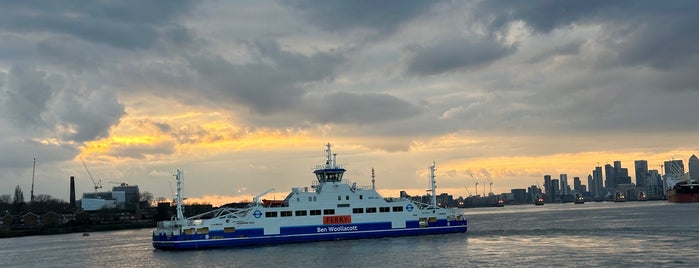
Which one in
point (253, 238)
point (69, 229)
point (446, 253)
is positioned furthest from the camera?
point (69, 229)

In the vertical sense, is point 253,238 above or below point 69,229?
above

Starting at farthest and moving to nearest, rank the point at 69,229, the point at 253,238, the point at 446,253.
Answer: the point at 69,229 → the point at 253,238 → the point at 446,253

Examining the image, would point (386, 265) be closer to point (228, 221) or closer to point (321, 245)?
point (321, 245)

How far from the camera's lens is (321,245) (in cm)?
6406

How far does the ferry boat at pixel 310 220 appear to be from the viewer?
210 ft

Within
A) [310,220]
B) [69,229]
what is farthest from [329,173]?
[69,229]

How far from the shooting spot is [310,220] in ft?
218

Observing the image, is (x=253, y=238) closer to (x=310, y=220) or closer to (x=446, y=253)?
(x=310, y=220)

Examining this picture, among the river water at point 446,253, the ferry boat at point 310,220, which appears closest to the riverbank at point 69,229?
the river water at point 446,253

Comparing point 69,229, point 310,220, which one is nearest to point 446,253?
point 310,220

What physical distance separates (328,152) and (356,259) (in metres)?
20.3

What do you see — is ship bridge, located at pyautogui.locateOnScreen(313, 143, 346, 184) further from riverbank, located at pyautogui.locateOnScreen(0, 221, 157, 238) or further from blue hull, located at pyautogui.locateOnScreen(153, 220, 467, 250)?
riverbank, located at pyautogui.locateOnScreen(0, 221, 157, 238)

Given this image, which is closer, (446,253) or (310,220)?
(446,253)

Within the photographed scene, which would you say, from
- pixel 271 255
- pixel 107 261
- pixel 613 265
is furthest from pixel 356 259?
pixel 107 261
